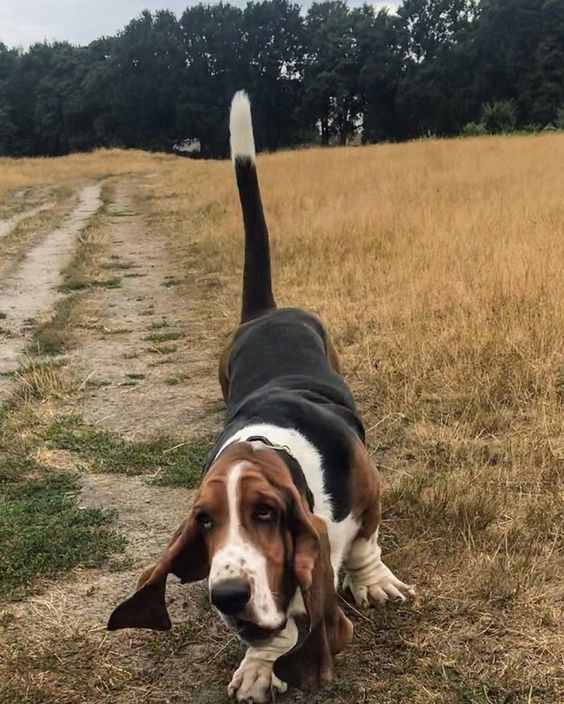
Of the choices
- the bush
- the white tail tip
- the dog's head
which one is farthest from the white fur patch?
the bush

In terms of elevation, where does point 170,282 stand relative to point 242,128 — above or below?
below

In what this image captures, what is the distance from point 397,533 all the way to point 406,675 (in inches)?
36.1

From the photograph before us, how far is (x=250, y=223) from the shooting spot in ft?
14.8

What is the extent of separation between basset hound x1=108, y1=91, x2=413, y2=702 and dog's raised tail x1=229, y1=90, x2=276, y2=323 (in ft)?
2.80

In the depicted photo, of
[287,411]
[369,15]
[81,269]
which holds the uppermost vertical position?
[369,15]

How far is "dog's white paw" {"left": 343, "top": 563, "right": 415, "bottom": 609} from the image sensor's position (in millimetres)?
2881

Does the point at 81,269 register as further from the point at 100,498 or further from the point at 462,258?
the point at 100,498

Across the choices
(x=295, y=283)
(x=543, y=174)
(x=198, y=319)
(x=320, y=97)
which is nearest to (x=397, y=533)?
(x=198, y=319)

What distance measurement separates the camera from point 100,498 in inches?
154

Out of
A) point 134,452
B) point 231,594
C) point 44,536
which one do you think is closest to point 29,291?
point 134,452

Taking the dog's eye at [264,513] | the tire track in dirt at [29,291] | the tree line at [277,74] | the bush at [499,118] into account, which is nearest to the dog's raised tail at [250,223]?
the tire track in dirt at [29,291]

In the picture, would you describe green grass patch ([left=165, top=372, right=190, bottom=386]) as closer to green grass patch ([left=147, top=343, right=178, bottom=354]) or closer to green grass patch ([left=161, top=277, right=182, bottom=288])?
green grass patch ([left=147, top=343, right=178, bottom=354])

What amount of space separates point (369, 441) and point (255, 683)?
6.87 ft

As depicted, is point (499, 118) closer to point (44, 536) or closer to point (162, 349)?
point (162, 349)
